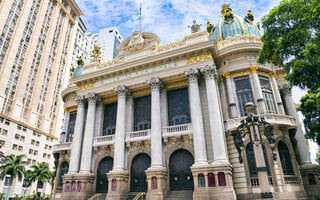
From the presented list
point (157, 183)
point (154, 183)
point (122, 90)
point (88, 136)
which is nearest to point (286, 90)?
point (157, 183)

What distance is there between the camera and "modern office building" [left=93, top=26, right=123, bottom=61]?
9806 cm

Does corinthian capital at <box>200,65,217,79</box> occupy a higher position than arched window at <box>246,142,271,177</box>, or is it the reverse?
corinthian capital at <box>200,65,217,79</box>

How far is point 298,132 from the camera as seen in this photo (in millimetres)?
19828

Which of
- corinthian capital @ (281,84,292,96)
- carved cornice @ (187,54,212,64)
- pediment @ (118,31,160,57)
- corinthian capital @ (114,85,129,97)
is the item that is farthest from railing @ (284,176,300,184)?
pediment @ (118,31,160,57)

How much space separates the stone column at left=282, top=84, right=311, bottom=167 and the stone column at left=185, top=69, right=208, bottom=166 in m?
8.77

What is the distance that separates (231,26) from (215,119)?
1196 cm

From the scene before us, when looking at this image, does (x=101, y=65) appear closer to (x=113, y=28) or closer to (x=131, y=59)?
(x=131, y=59)

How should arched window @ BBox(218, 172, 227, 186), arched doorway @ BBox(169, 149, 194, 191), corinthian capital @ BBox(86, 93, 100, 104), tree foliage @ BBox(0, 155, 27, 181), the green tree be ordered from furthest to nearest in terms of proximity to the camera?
tree foliage @ BBox(0, 155, 27, 181) < corinthian capital @ BBox(86, 93, 100, 104) < arched doorway @ BBox(169, 149, 194, 191) < arched window @ BBox(218, 172, 227, 186) < the green tree

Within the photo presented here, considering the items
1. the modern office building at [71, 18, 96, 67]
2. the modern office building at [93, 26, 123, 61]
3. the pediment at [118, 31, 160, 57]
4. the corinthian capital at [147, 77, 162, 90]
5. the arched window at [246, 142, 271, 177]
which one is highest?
the modern office building at [93, 26, 123, 61]

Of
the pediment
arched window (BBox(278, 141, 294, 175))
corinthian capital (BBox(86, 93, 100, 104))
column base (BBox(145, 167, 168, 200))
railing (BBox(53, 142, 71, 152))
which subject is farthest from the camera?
railing (BBox(53, 142, 71, 152))

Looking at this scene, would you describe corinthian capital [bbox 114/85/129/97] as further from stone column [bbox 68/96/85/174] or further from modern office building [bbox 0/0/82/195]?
modern office building [bbox 0/0/82/195]

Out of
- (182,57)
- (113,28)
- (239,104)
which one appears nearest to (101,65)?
(182,57)

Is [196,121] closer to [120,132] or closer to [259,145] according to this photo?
[120,132]

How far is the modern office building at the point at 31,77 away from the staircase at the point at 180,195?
36.4 metres
